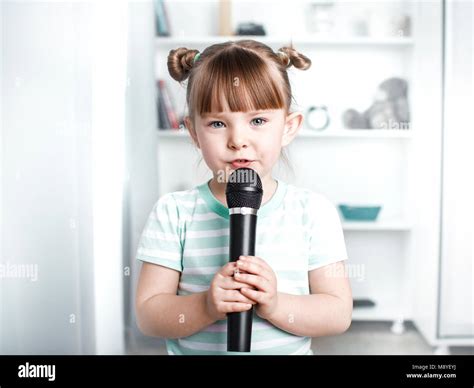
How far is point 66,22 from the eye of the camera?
1.10m

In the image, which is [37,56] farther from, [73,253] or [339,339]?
[339,339]

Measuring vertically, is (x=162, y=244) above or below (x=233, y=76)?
below

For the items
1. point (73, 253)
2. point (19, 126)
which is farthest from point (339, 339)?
point (19, 126)

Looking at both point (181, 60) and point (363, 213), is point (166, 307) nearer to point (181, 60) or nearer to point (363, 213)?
point (181, 60)

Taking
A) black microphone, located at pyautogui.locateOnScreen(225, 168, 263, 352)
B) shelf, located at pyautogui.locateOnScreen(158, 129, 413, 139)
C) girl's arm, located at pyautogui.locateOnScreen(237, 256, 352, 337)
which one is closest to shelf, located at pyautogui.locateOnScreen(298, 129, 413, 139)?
shelf, located at pyautogui.locateOnScreen(158, 129, 413, 139)

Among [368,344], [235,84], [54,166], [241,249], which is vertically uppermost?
[235,84]

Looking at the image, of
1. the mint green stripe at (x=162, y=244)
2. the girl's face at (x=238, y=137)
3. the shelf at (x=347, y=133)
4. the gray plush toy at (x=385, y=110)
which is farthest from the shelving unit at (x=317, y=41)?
the mint green stripe at (x=162, y=244)

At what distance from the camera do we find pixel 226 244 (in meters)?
0.90

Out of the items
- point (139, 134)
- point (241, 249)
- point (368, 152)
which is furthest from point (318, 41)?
point (241, 249)

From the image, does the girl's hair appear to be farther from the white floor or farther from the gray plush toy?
the gray plush toy
